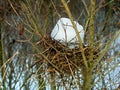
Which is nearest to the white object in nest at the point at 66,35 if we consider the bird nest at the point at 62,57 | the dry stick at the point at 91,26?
the bird nest at the point at 62,57

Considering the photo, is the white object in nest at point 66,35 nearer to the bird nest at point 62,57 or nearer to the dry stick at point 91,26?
the bird nest at point 62,57

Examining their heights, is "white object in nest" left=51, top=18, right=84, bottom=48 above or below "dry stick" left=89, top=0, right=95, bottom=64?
above

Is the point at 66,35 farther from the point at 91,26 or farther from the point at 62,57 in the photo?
the point at 91,26

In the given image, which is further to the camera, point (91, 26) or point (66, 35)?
point (66, 35)

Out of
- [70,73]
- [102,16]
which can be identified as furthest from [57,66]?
[102,16]

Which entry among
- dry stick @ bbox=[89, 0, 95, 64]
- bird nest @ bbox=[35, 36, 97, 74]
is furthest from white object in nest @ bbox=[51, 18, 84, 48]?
dry stick @ bbox=[89, 0, 95, 64]

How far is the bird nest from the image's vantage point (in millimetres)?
2080

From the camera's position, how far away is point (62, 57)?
6.94ft

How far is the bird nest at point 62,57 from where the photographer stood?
81.9 inches

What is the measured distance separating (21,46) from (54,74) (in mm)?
2425

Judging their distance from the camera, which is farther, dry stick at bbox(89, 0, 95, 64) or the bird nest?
the bird nest

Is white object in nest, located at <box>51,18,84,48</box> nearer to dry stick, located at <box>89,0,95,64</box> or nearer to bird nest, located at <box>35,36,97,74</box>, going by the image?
bird nest, located at <box>35,36,97,74</box>

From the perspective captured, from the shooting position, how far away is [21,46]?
459cm

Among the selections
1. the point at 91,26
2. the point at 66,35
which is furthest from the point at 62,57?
the point at 91,26
